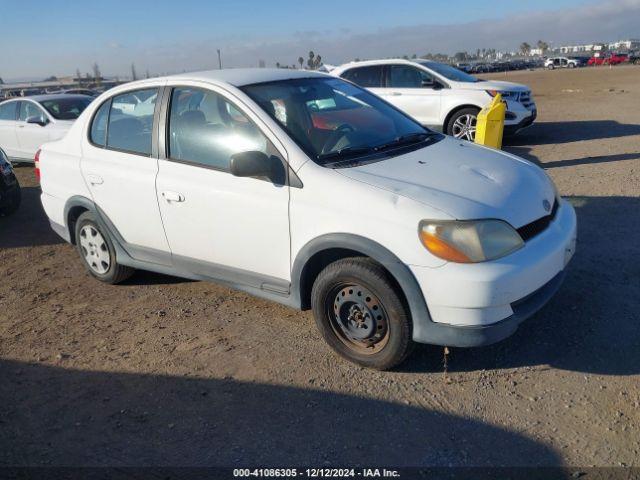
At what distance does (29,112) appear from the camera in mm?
10586

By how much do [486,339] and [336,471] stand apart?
107 cm

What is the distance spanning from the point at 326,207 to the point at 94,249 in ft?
8.93

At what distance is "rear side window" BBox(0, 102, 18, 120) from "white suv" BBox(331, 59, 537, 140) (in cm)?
658

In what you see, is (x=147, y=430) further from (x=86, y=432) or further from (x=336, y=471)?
(x=336, y=471)

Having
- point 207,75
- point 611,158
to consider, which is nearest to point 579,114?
point 611,158

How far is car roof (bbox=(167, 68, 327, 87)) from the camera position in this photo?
401 centimetres

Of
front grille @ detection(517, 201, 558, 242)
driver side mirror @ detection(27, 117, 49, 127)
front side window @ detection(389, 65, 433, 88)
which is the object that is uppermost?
front side window @ detection(389, 65, 433, 88)

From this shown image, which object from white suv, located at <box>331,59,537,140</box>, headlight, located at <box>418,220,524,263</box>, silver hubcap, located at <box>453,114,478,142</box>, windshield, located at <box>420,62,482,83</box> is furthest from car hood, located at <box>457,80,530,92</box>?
headlight, located at <box>418,220,524,263</box>

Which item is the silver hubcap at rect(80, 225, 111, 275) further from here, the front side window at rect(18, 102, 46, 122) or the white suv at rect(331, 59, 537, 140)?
the white suv at rect(331, 59, 537, 140)

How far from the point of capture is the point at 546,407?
302cm

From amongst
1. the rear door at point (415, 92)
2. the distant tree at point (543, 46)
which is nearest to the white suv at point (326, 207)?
the rear door at point (415, 92)

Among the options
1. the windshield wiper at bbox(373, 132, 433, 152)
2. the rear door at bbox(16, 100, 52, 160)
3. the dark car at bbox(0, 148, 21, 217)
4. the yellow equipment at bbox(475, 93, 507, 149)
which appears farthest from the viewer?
the rear door at bbox(16, 100, 52, 160)

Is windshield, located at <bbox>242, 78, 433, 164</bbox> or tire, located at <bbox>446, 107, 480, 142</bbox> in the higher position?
windshield, located at <bbox>242, 78, 433, 164</bbox>

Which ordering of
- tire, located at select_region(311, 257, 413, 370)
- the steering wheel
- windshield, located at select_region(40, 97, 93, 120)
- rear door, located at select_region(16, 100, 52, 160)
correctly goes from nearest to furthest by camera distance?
tire, located at select_region(311, 257, 413, 370), the steering wheel, rear door, located at select_region(16, 100, 52, 160), windshield, located at select_region(40, 97, 93, 120)
